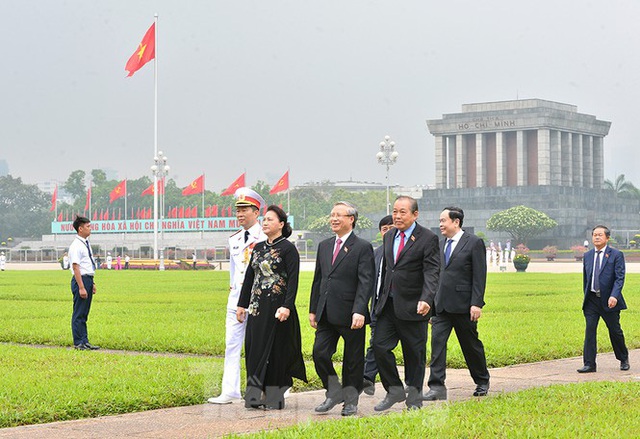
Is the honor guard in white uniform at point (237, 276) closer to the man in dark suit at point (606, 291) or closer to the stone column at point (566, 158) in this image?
the man in dark suit at point (606, 291)

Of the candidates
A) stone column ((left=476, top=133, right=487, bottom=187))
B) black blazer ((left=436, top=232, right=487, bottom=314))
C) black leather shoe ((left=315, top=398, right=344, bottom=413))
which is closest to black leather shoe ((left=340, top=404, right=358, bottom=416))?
black leather shoe ((left=315, top=398, right=344, bottom=413))

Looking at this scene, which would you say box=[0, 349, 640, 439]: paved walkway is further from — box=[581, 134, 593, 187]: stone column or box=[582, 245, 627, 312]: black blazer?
box=[581, 134, 593, 187]: stone column

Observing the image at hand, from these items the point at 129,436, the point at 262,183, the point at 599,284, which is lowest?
the point at 129,436

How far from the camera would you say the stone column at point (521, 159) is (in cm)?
11225

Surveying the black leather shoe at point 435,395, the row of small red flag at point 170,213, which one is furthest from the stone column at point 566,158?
the black leather shoe at point 435,395

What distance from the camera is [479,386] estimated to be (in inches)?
375

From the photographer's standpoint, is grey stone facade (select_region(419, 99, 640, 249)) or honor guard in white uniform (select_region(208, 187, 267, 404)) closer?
honor guard in white uniform (select_region(208, 187, 267, 404))

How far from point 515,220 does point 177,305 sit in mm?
69593

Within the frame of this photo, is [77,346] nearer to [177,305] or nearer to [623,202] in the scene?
[177,305]

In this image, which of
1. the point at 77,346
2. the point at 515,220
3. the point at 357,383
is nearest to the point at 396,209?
the point at 357,383

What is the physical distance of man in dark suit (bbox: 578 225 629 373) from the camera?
11.7 meters

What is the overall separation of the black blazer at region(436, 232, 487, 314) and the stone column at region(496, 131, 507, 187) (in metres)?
105

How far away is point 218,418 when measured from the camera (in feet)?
27.3

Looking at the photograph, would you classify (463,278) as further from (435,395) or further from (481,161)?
(481,161)
